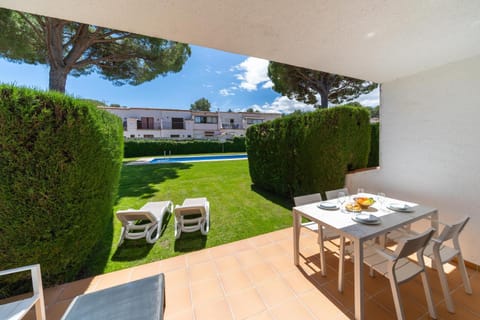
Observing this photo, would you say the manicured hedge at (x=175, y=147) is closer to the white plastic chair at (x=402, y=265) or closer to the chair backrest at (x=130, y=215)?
the chair backrest at (x=130, y=215)

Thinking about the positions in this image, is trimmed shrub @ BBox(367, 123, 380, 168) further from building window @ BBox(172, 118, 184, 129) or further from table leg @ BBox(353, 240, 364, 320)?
building window @ BBox(172, 118, 184, 129)

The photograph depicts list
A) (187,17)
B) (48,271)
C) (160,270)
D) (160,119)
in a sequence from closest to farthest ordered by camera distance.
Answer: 1. (187,17)
2. (48,271)
3. (160,270)
4. (160,119)

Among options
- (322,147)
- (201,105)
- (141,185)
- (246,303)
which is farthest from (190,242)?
(201,105)

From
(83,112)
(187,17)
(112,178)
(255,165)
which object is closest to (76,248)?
(112,178)

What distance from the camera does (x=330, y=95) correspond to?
9.10 metres

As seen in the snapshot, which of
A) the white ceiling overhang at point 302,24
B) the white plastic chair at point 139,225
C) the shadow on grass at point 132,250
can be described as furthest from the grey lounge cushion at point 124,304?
the white ceiling overhang at point 302,24

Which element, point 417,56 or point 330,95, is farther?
point 330,95

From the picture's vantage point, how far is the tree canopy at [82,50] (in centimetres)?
548

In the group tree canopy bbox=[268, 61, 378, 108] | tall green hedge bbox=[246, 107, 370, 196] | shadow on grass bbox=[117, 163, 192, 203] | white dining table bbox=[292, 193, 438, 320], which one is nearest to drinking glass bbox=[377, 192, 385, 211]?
white dining table bbox=[292, 193, 438, 320]

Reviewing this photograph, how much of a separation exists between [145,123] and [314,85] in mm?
23250

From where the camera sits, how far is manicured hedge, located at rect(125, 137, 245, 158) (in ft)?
56.9

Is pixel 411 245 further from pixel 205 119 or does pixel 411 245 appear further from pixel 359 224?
pixel 205 119

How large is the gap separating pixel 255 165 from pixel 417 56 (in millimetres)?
4672

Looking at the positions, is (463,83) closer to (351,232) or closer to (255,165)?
(351,232)
